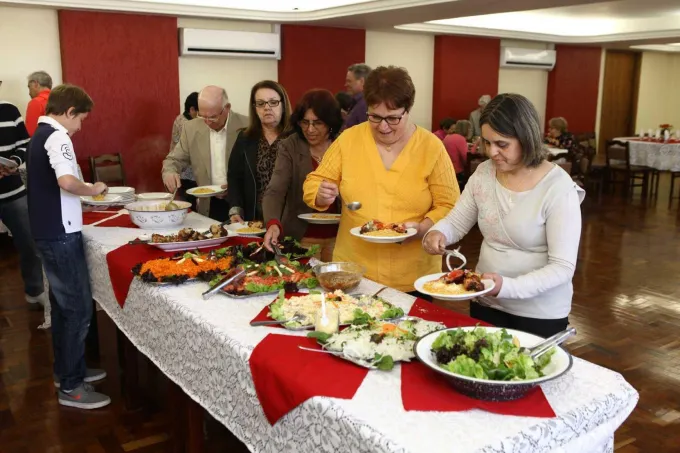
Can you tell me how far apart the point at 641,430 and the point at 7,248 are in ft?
17.5

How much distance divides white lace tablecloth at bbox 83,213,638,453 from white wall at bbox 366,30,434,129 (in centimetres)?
682

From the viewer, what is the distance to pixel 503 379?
4.04ft

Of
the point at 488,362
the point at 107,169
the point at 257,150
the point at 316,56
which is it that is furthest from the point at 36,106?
the point at 488,362

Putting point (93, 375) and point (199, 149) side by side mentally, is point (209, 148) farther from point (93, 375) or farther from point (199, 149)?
point (93, 375)

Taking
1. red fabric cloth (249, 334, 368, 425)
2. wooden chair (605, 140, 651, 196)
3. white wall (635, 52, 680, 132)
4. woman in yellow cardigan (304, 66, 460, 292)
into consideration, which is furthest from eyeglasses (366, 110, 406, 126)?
white wall (635, 52, 680, 132)

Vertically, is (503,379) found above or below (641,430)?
→ above

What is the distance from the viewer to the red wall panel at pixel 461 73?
8.97m

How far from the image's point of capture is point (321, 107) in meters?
2.49

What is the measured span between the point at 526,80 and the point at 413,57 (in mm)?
2585

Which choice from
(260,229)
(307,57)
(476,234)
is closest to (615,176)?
(476,234)

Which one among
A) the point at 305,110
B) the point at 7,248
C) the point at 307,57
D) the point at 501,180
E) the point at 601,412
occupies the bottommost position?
the point at 7,248

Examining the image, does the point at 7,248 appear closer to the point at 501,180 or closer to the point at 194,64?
the point at 194,64

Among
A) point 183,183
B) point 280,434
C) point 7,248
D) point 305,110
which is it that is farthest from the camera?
point 7,248

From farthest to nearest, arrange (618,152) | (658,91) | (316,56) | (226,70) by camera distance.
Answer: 1. (658,91)
2. (618,152)
3. (316,56)
4. (226,70)
